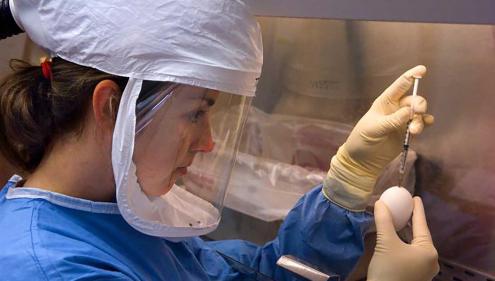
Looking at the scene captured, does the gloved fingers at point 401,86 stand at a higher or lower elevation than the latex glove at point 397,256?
higher

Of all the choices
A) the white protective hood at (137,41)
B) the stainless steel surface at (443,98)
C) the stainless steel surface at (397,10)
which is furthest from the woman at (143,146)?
the stainless steel surface at (443,98)

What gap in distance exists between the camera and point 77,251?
77 centimetres

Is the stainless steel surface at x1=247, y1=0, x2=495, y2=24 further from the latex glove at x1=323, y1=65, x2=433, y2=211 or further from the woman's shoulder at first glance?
the woman's shoulder

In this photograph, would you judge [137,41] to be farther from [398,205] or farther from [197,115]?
[398,205]

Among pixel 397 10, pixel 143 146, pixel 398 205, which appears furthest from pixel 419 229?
pixel 143 146

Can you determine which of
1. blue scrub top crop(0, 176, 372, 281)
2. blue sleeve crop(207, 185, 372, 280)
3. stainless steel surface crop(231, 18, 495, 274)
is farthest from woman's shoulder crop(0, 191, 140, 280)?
stainless steel surface crop(231, 18, 495, 274)

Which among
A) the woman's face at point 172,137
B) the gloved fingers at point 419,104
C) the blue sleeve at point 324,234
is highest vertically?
the gloved fingers at point 419,104

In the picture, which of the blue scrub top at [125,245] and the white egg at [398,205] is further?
the white egg at [398,205]

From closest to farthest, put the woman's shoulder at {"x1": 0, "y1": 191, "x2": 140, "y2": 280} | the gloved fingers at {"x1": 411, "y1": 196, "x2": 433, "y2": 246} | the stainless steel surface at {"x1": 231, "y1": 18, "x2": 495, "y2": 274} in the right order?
the woman's shoulder at {"x1": 0, "y1": 191, "x2": 140, "y2": 280} → the gloved fingers at {"x1": 411, "y1": 196, "x2": 433, "y2": 246} → the stainless steel surface at {"x1": 231, "y1": 18, "x2": 495, "y2": 274}

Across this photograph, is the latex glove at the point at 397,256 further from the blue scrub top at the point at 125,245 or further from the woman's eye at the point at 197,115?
the woman's eye at the point at 197,115

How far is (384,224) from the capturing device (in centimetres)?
93

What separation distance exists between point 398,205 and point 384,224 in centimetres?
5

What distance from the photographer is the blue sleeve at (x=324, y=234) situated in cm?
103

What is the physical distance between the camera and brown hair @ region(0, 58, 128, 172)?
0.81 meters
